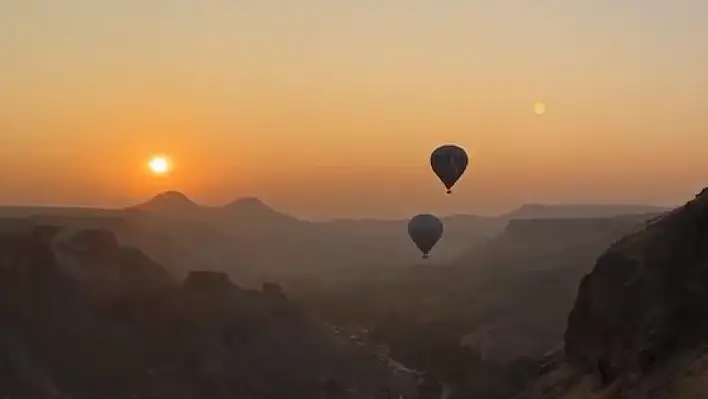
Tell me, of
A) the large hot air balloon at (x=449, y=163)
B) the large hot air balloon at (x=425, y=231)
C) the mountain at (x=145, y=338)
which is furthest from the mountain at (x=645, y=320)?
the mountain at (x=145, y=338)

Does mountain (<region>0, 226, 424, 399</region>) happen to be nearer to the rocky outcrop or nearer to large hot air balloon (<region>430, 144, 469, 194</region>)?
large hot air balloon (<region>430, 144, 469, 194</region>)

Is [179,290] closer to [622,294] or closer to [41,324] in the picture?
[41,324]

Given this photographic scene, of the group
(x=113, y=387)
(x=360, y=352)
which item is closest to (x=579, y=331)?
(x=113, y=387)

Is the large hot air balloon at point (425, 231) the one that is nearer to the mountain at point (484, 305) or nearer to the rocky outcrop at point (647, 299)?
the rocky outcrop at point (647, 299)

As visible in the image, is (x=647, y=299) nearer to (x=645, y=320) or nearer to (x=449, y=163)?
(x=645, y=320)

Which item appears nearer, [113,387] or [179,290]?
[113,387]

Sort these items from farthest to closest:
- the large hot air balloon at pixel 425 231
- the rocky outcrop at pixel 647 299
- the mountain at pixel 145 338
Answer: the mountain at pixel 145 338 → the large hot air balloon at pixel 425 231 → the rocky outcrop at pixel 647 299
